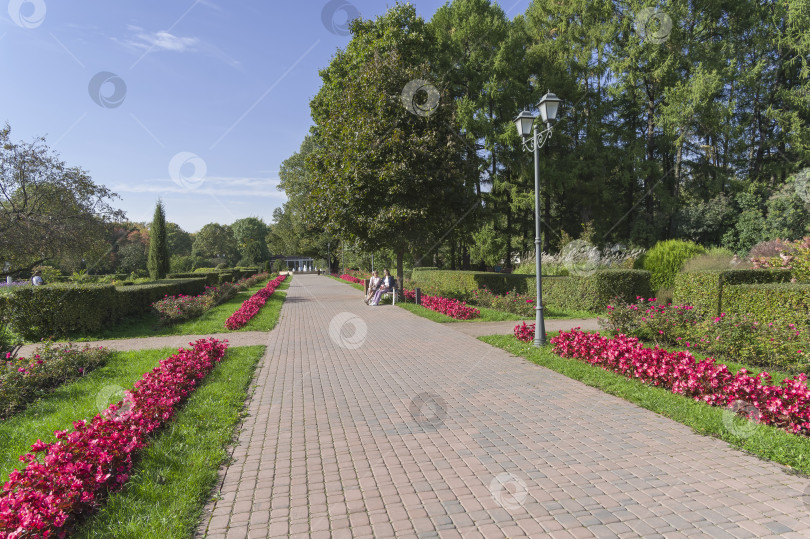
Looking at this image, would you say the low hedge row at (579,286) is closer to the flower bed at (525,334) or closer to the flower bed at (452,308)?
the flower bed at (452,308)

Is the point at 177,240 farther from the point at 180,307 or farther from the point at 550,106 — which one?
the point at 550,106

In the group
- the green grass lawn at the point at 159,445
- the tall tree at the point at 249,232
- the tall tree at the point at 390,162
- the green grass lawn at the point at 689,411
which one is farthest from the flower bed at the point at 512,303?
the tall tree at the point at 249,232

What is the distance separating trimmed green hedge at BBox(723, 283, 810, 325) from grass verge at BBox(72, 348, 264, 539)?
8.66 metres

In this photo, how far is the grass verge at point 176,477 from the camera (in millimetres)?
2944

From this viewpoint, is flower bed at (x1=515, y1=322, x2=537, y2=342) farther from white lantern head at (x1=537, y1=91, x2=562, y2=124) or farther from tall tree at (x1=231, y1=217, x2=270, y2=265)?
tall tree at (x1=231, y1=217, x2=270, y2=265)

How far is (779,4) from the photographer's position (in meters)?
27.7

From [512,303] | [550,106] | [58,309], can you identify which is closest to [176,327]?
[58,309]

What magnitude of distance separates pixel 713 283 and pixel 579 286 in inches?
187

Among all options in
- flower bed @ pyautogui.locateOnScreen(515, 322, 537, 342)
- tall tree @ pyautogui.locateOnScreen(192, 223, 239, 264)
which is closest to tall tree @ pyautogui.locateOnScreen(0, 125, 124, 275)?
flower bed @ pyautogui.locateOnScreen(515, 322, 537, 342)

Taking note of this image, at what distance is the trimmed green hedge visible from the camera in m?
7.69

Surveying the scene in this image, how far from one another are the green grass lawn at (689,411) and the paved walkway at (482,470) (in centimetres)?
15

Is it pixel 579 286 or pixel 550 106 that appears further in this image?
pixel 579 286

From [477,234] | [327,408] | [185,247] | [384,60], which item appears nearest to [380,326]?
[327,408]

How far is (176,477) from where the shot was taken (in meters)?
3.59
